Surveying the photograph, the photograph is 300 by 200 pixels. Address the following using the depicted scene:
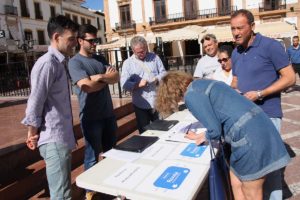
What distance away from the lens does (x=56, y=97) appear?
2420 mm

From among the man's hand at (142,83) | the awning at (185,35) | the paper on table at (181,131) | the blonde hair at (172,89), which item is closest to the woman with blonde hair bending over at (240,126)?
the blonde hair at (172,89)

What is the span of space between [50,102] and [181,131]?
128 centimetres

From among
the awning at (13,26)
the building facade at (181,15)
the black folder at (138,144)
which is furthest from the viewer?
the awning at (13,26)

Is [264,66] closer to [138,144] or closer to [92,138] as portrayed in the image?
[138,144]

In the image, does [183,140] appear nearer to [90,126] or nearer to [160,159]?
[160,159]

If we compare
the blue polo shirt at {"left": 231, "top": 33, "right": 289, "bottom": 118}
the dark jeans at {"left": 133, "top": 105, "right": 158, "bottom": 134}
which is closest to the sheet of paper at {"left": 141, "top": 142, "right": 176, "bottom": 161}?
the blue polo shirt at {"left": 231, "top": 33, "right": 289, "bottom": 118}

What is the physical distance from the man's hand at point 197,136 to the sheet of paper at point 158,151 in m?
0.18

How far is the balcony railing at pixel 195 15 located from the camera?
87.0 feet

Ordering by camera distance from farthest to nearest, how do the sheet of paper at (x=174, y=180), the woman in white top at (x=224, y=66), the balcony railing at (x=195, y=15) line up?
the balcony railing at (x=195, y=15)
the woman in white top at (x=224, y=66)
the sheet of paper at (x=174, y=180)

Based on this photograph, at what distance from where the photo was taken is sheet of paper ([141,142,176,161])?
242cm

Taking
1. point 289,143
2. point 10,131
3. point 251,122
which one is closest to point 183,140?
point 251,122

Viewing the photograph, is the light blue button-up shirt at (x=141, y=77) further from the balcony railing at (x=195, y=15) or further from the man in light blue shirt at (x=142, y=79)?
the balcony railing at (x=195, y=15)

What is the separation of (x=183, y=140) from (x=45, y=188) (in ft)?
5.91

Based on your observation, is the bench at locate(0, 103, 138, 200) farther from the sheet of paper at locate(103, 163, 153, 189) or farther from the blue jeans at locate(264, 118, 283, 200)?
the blue jeans at locate(264, 118, 283, 200)
